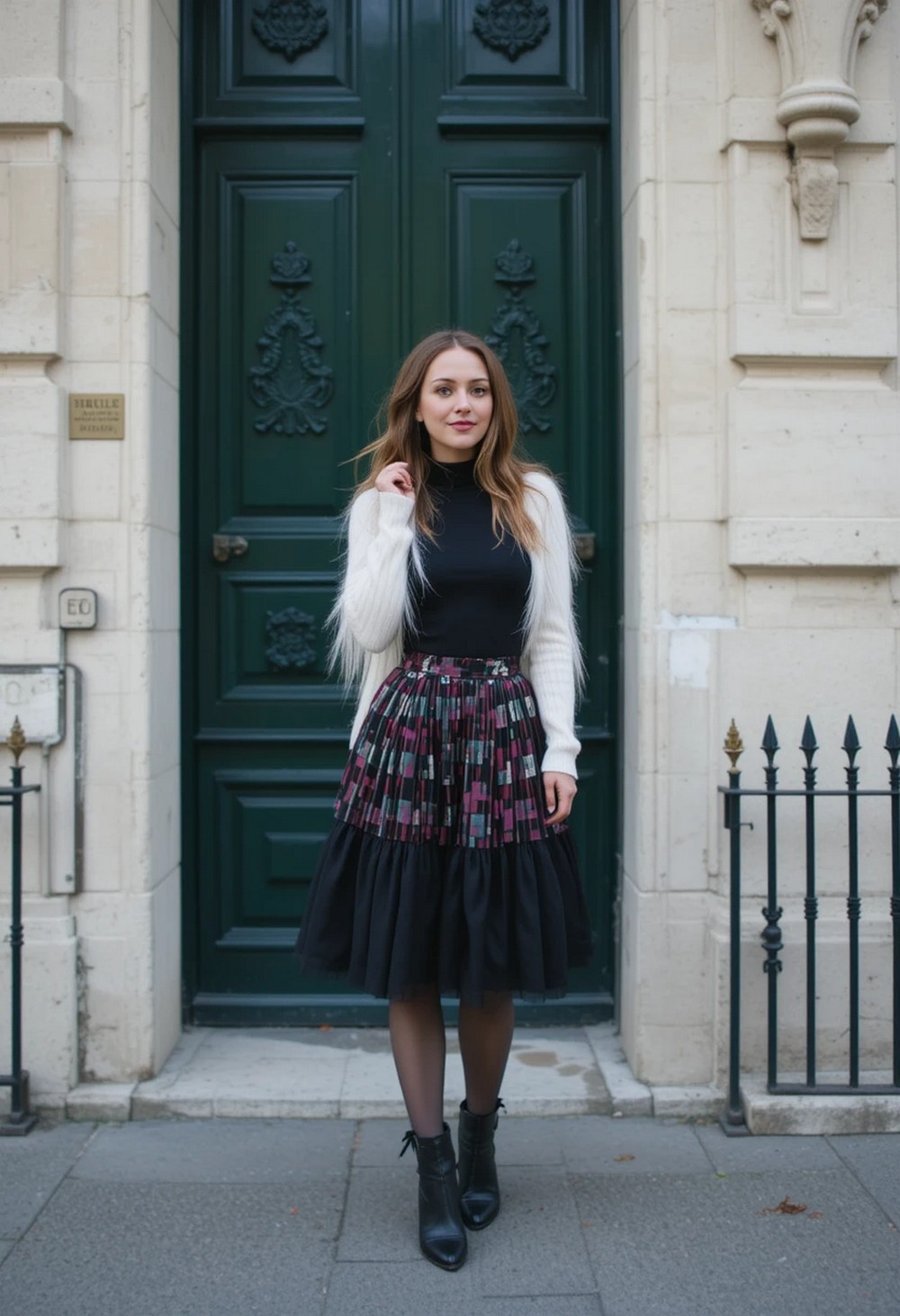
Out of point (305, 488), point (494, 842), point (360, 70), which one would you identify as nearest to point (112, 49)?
point (360, 70)

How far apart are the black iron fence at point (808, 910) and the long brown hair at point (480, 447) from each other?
1.03 metres

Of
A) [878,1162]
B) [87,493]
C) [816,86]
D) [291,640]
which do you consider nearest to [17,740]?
[87,493]

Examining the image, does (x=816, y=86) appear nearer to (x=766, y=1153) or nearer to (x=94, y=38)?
(x=94, y=38)

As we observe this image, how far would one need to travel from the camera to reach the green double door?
453 centimetres

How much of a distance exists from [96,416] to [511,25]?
6.82 ft

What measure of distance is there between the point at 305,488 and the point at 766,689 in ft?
5.78

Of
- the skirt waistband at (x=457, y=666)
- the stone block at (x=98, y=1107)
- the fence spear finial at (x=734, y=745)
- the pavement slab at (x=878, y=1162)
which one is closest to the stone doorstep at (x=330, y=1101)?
the stone block at (x=98, y=1107)

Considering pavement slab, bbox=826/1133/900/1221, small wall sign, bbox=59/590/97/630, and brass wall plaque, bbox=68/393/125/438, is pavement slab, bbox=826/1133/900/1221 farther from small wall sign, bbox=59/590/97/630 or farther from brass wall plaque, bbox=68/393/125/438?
brass wall plaque, bbox=68/393/125/438

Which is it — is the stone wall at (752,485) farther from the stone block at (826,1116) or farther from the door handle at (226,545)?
the door handle at (226,545)

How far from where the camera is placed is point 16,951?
12.4 ft

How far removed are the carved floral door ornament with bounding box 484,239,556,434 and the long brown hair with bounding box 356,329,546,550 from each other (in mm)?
1320

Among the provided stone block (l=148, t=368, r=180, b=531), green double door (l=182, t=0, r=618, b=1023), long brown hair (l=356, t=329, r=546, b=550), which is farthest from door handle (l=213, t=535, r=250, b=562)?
long brown hair (l=356, t=329, r=546, b=550)

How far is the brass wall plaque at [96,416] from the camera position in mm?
3998

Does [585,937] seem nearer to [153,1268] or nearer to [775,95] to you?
[153,1268]
